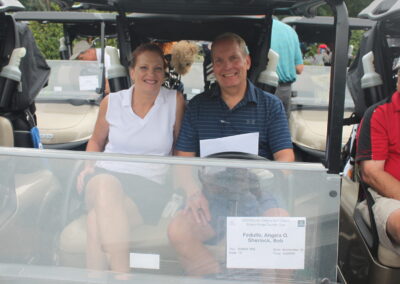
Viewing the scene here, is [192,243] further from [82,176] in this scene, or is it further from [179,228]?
[82,176]

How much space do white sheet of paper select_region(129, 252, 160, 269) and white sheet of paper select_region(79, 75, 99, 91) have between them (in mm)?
3728

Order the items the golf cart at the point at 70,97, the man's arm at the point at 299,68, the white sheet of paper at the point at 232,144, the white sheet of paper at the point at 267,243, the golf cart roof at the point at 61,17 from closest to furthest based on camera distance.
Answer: the white sheet of paper at the point at 267,243
the white sheet of paper at the point at 232,144
the golf cart at the point at 70,97
the man's arm at the point at 299,68
the golf cart roof at the point at 61,17

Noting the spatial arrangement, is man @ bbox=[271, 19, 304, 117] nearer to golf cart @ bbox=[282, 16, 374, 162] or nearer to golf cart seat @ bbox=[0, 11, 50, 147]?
golf cart @ bbox=[282, 16, 374, 162]

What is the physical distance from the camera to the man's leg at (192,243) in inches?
55.6

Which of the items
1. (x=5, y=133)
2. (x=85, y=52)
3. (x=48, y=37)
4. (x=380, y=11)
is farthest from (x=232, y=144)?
(x=48, y=37)

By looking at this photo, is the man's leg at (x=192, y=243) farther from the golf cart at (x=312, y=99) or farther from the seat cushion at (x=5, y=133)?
the golf cart at (x=312, y=99)

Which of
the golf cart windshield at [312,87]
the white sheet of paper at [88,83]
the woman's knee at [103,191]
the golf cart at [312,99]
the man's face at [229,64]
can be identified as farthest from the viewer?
the white sheet of paper at [88,83]

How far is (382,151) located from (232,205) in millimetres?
1133

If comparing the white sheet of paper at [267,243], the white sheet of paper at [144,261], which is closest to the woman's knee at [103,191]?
the white sheet of paper at [144,261]

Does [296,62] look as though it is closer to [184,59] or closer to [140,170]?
[184,59]

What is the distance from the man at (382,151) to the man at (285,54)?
190 centimetres

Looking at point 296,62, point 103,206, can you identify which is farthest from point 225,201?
point 296,62

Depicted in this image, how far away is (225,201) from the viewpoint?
141 centimetres

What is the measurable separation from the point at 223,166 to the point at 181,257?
0.34 meters
